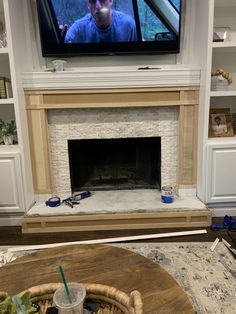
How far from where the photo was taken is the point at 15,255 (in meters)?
2.07

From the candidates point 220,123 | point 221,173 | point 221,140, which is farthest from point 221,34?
point 221,173

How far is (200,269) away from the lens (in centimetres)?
186

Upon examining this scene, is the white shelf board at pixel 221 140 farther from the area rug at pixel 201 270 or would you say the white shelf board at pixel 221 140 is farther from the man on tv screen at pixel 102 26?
the man on tv screen at pixel 102 26

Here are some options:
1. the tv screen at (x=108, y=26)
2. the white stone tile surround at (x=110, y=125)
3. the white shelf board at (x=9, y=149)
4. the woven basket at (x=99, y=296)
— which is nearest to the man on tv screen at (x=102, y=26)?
the tv screen at (x=108, y=26)

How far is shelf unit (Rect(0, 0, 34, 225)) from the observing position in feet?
7.74

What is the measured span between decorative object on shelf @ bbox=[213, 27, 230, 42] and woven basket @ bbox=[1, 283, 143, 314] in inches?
87.8

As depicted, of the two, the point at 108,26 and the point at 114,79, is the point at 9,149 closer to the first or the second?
the point at 114,79

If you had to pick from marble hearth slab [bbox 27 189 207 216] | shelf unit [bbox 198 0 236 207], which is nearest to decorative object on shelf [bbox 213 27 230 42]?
shelf unit [bbox 198 0 236 207]

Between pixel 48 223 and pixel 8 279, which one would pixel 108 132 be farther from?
pixel 8 279

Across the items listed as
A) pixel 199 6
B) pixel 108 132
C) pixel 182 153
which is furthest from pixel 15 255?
pixel 199 6

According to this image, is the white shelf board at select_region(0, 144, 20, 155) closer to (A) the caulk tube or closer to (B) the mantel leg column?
(A) the caulk tube

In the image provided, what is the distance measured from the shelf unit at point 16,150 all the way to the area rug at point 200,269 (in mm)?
484

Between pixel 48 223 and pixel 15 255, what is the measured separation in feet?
1.45

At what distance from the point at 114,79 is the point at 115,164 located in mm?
913
